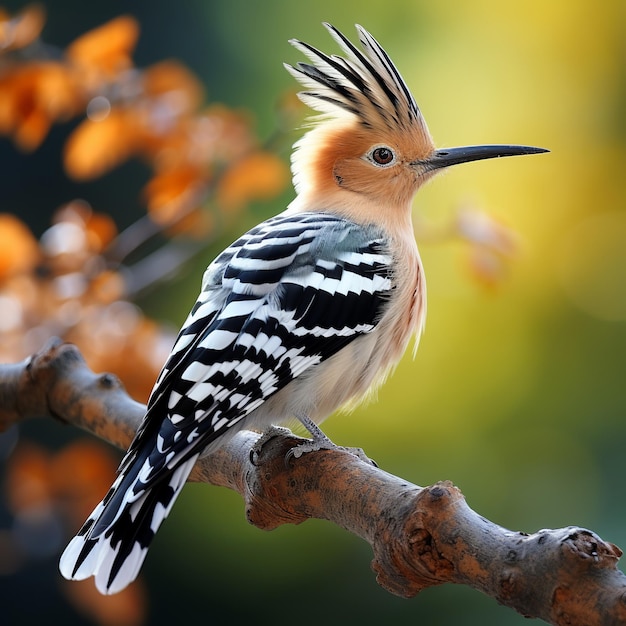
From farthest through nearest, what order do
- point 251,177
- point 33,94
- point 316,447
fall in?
point 251,177
point 33,94
point 316,447

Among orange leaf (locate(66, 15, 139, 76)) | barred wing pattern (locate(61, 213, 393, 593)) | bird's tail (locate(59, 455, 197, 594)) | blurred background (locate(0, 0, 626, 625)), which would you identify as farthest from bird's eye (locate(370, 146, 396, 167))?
blurred background (locate(0, 0, 626, 625))

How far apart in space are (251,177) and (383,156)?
374mm

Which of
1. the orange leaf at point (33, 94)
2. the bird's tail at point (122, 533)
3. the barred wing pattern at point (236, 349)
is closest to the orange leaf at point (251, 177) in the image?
the orange leaf at point (33, 94)

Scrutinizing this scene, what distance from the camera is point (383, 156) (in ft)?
4.41

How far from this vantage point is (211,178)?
161 cm

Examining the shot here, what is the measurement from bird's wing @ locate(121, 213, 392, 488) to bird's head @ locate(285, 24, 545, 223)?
0.49 feet

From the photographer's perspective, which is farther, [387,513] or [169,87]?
[169,87]

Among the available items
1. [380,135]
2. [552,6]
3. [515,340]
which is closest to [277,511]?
[380,135]

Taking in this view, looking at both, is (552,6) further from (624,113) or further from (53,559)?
(53,559)

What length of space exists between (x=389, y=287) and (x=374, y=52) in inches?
14.0

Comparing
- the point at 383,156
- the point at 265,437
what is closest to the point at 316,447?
the point at 265,437

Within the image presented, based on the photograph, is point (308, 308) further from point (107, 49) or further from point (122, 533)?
point (107, 49)

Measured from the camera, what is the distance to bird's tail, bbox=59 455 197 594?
3.08 ft

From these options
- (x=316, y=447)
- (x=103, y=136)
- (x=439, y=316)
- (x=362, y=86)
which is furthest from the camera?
(x=439, y=316)
